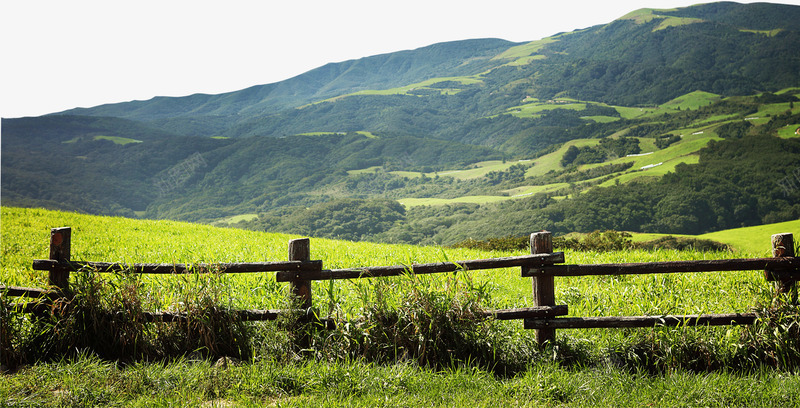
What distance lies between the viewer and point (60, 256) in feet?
21.7

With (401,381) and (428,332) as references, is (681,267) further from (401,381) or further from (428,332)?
(401,381)

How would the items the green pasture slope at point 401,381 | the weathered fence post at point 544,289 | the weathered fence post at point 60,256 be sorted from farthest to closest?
the weathered fence post at point 60,256, the weathered fence post at point 544,289, the green pasture slope at point 401,381

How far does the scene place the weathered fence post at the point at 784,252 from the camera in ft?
19.5

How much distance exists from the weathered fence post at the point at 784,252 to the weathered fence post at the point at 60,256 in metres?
9.05

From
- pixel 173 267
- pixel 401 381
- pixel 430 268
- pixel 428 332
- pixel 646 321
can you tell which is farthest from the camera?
pixel 173 267

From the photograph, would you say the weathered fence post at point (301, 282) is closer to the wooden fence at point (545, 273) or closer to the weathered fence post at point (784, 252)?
the wooden fence at point (545, 273)

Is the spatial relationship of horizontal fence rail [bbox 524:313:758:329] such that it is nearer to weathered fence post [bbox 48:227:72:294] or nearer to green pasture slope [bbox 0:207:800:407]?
green pasture slope [bbox 0:207:800:407]

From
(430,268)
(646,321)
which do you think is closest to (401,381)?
(430,268)

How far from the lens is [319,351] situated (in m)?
6.08

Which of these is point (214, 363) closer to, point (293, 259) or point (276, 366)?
point (276, 366)

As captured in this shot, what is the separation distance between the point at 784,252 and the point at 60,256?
30.7 feet

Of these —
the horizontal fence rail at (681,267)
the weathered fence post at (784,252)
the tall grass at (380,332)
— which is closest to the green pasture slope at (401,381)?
the tall grass at (380,332)

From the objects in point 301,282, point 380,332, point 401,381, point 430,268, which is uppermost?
Answer: point 430,268

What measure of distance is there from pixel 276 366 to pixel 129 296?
2235 millimetres
